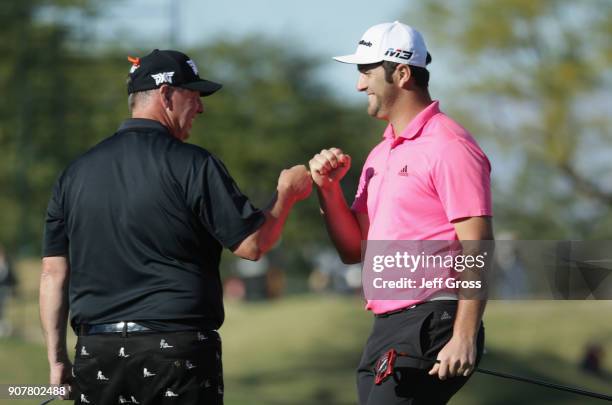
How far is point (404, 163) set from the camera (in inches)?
204

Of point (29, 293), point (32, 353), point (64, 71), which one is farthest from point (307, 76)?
point (32, 353)

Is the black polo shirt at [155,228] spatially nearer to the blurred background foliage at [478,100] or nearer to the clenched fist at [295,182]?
the clenched fist at [295,182]

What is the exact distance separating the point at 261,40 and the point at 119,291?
60.2 m

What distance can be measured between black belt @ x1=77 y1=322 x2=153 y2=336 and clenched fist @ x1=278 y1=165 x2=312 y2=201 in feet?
2.77

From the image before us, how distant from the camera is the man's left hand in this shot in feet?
15.7

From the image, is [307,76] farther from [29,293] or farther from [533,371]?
[533,371]

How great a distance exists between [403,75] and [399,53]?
4.2 inches

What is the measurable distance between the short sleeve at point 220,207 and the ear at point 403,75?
1044 mm

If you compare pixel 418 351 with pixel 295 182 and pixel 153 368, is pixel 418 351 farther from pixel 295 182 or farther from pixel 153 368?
pixel 153 368

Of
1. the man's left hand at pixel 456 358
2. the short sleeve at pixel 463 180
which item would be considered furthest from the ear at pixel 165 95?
the man's left hand at pixel 456 358

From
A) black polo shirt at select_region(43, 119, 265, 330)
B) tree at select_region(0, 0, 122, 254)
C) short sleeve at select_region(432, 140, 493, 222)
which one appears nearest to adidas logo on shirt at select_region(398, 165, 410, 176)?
short sleeve at select_region(432, 140, 493, 222)

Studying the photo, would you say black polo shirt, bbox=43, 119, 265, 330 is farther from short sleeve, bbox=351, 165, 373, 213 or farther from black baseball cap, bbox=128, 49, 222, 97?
short sleeve, bbox=351, 165, 373, 213

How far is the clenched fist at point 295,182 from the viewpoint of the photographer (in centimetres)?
506

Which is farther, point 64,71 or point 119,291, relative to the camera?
point 64,71
